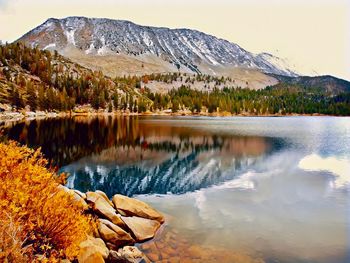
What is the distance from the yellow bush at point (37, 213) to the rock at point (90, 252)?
0.83 ft

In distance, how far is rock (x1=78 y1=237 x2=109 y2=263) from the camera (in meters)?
13.3

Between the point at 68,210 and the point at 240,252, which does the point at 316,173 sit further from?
the point at 68,210

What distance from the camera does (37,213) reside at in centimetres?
1311

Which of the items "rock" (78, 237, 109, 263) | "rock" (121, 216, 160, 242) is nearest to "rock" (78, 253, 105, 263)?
"rock" (78, 237, 109, 263)

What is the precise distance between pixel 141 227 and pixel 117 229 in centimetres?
206

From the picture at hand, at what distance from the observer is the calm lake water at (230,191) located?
59.6 feet

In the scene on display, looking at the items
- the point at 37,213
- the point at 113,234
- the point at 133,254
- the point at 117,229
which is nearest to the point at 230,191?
the point at 117,229

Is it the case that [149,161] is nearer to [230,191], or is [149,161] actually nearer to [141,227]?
[230,191]

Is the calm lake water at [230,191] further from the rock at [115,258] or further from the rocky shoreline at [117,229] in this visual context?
the rock at [115,258]

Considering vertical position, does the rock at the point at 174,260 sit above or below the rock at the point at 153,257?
above

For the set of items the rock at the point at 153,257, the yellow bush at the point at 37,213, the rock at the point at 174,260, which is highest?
the yellow bush at the point at 37,213

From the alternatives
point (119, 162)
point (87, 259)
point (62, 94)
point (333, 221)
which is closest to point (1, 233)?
point (87, 259)

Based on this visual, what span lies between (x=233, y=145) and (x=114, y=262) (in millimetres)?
51859

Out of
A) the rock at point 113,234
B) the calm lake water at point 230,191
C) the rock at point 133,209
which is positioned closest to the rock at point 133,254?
the rock at point 113,234
